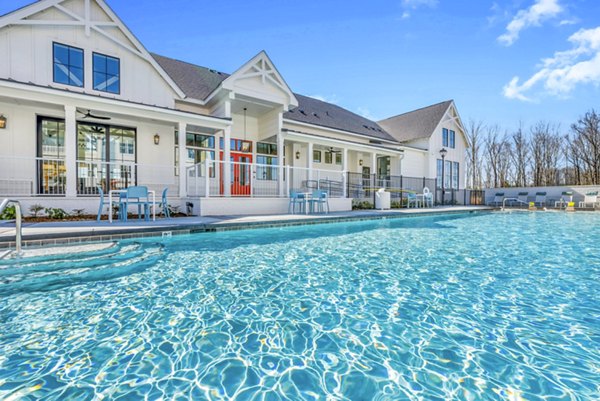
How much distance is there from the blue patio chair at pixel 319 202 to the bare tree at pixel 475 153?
26.4 m

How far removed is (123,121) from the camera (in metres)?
10.6

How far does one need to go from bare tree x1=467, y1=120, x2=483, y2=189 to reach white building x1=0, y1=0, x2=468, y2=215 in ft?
73.0

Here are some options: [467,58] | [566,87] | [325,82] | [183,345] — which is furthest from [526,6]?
[566,87]

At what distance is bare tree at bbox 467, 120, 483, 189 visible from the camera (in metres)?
31.8

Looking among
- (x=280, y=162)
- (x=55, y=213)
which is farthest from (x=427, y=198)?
(x=55, y=213)

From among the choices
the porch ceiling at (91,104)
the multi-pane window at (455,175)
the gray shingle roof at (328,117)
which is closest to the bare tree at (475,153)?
the multi-pane window at (455,175)

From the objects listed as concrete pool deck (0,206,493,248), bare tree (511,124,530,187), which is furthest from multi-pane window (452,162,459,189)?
concrete pool deck (0,206,493,248)

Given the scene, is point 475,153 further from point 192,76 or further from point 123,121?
point 123,121

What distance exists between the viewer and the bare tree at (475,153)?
31.8 metres

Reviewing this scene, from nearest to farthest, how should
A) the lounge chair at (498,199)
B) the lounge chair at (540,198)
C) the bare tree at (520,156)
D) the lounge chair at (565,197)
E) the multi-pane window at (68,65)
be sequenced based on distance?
the multi-pane window at (68,65)
the lounge chair at (565,197)
the lounge chair at (540,198)
the lounge chair at (498,199)
the bare tree at (520,156)

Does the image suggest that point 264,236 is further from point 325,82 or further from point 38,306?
point 325,82

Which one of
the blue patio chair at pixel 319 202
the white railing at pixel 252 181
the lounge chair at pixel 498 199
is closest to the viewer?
the white railing at pixel 252 181

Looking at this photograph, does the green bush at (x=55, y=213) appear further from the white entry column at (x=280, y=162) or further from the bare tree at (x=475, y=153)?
the bare tree at (x=475, y=153)

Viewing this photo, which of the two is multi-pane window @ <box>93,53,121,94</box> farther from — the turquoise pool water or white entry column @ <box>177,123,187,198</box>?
the turquoise pool water
